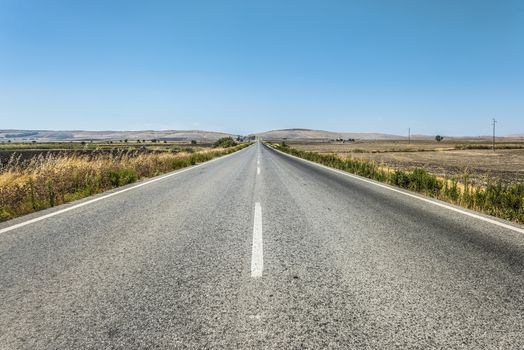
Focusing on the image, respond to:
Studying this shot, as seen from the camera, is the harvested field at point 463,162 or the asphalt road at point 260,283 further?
the harvested field at point 463,162

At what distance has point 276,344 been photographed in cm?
222

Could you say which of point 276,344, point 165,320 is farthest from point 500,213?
point 165,320

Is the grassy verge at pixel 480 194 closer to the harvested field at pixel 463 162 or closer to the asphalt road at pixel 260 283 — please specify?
the harvested field at pixel 463 162

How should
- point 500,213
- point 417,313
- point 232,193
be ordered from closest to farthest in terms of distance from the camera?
point 417,313 < point 500,213 < point 232,193

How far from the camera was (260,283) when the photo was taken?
3.20m

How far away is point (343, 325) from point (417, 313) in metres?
0.67

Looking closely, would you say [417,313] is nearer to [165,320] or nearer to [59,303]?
[165,320]

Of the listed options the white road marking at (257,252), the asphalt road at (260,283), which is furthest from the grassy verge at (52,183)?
the white road marking at (257,252)

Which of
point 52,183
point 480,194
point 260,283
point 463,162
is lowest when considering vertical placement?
point 463,162

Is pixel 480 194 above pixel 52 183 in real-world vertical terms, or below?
below

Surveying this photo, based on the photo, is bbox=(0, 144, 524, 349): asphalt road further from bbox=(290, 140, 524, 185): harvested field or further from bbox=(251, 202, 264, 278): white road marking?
bbox=(290, 140, 524, 185): harvested field

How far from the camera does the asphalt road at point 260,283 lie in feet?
7.67

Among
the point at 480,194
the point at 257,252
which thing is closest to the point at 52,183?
the point at 257,252

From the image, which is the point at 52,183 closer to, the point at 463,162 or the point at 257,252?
the point at 257,252
